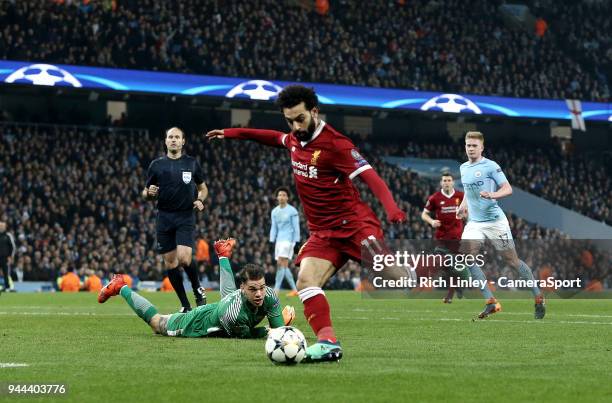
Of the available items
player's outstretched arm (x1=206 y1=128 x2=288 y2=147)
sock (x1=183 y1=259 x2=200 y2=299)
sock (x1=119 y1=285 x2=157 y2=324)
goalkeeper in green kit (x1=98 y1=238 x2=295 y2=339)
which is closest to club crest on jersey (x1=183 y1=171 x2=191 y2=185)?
sock (x1=183 y1=259 x2=200 y2=299)

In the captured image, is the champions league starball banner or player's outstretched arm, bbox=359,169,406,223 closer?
player's outstretched arm, bbox=359,169,406,223

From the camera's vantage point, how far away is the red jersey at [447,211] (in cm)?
1922

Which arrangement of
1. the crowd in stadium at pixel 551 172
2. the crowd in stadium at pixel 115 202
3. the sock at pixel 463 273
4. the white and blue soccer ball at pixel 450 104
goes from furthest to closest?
the crowd in stadium at pixel 551 172
the white and blue soccer ball at pixel 450 104
the crowd in stadium at pixel 115 202
the sock at pixel 463 273

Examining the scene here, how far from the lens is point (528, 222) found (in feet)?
139

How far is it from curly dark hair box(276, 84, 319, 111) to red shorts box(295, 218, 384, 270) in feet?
3.21

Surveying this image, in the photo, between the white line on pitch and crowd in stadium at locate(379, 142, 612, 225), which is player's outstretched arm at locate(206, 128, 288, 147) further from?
crowd in stadium at locate(379, 142, 612, 225)

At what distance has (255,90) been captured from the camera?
1400 inches

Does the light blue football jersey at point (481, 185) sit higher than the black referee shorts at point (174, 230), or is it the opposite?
the light blue football jersey at point (481, 185)

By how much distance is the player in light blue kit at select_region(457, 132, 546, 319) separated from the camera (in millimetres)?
14086

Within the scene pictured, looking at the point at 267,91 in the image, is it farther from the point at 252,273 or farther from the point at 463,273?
the point at 252,273

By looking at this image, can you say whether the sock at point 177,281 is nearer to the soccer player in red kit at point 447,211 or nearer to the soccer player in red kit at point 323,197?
the soccer player in red kit at point 323,197

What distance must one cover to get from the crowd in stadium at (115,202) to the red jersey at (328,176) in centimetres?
1901

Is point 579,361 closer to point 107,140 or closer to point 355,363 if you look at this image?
point 355,363

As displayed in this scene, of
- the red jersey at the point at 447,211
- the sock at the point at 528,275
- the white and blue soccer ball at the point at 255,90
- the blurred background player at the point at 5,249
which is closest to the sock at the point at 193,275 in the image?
the sock at the point at 528,275
